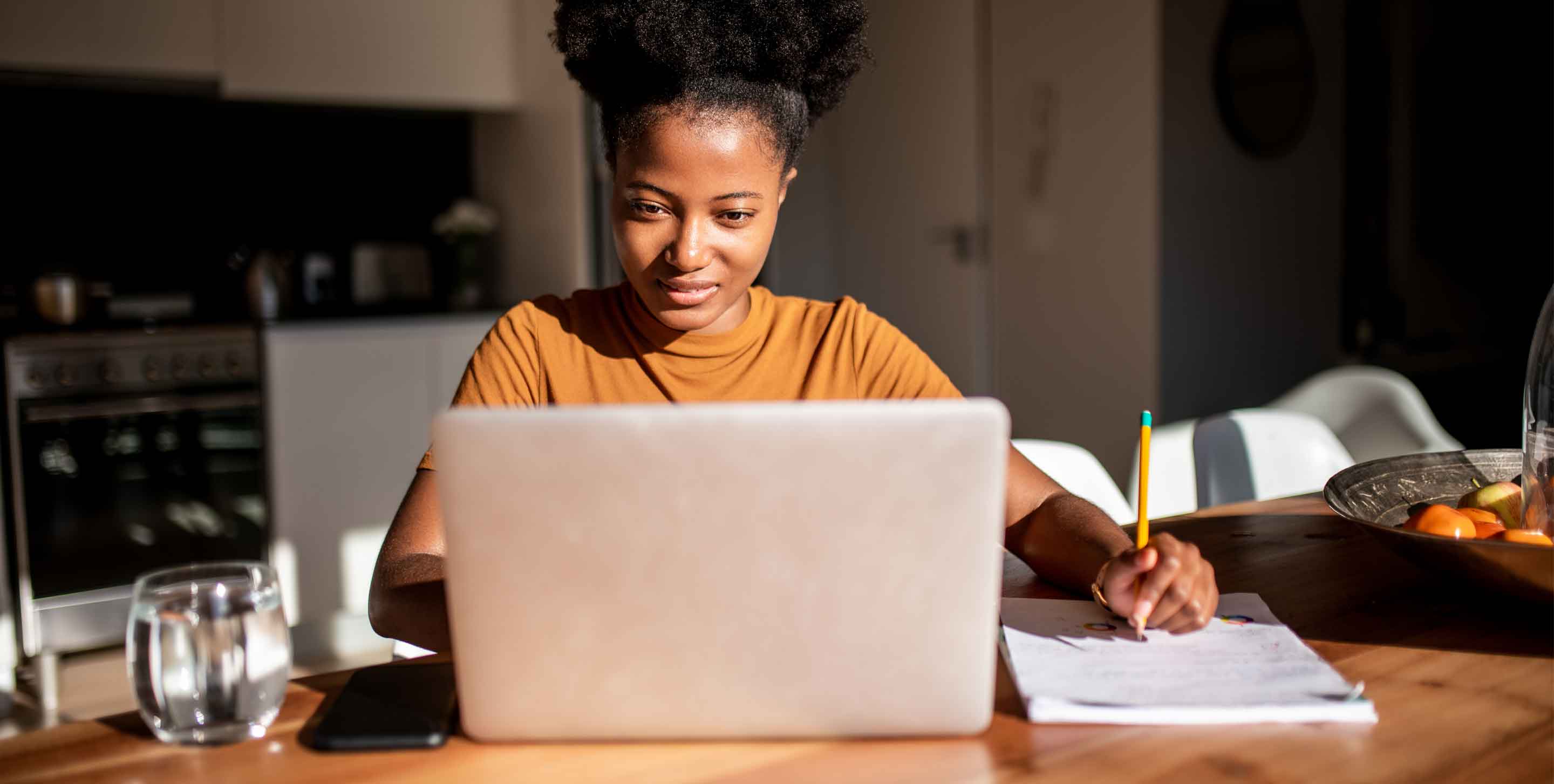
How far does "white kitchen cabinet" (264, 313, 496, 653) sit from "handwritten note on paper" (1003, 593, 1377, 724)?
2.53m

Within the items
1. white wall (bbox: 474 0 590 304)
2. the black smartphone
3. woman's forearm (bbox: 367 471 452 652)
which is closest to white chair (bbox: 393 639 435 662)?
woman's forearm (bbox: 367 471 452 652)

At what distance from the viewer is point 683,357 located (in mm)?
1278

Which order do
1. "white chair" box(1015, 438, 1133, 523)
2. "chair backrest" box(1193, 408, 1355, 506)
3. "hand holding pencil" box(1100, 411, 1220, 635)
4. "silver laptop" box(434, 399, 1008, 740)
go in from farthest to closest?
"chair backrest" box(1193, 408, 1355, 506) < "white chair" box(1015, 438, 1133, 523) < "hand holding pencil" box(1100, 411, 1220, 635) < "silver laptop" box(434, 399, 1008, 740)

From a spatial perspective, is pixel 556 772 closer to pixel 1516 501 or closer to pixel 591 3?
pixel 591 3

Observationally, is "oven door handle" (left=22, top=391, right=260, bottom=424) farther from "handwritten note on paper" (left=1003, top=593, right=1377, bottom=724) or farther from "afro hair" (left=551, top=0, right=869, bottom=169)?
"handwritten note on paper" (left=1003, top=593, right=1377, bottom=724)

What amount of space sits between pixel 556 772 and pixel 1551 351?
0.91 meters

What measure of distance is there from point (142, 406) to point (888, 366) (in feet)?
7.40

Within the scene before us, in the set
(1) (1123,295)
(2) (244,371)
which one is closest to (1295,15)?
(1) (1123,295)

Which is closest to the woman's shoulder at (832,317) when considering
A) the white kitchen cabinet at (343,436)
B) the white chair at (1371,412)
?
the white chair at (1371,412)

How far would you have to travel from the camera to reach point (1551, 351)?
1.08 m

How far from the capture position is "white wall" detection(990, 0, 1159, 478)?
3480mm

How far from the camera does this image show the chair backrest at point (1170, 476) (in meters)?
1.89

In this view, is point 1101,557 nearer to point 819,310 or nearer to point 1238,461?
point 819,310

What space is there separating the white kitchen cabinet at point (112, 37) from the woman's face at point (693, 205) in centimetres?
239
